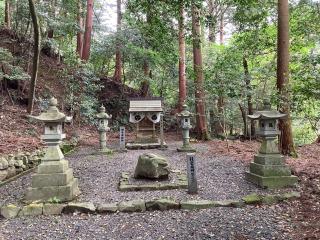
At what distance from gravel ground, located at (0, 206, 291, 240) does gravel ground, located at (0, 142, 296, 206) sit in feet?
2.18

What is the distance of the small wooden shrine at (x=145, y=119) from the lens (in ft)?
Result: 38.5

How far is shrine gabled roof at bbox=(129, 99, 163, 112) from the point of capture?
11783mm

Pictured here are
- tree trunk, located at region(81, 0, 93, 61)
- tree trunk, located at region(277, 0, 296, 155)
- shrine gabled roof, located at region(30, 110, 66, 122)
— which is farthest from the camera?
tree trunk, located at region(81, 0, 93, 61)

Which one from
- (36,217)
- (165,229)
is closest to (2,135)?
(36,217)

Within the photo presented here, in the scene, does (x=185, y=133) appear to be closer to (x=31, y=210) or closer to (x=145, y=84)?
A: (x=31, y=210)

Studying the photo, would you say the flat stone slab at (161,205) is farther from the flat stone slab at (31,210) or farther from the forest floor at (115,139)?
the flat stone slab at (31,210)

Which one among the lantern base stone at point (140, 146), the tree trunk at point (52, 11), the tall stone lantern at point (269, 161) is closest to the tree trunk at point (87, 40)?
the tree trunk at point (52, 11)

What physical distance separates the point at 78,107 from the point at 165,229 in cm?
950

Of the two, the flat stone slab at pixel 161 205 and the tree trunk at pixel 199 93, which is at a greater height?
the tree trunk at pixel 199 93

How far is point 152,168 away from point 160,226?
2.11 metres

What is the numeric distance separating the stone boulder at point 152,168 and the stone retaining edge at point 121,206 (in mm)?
1324

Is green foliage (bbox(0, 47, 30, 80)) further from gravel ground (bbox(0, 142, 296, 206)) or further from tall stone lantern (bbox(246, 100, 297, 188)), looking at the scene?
tall stone lantern (bbox(246, 100, 297, 188))

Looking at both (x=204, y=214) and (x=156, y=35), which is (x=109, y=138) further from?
(x=204, y=214)

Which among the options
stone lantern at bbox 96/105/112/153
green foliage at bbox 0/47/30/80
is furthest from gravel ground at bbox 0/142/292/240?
green foliage at bbox 0/47/30/80
